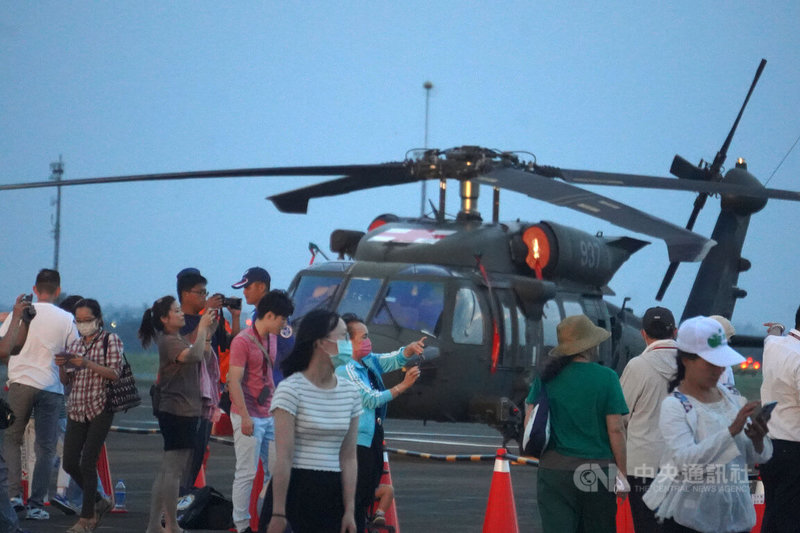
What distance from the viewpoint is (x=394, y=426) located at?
24969 mm

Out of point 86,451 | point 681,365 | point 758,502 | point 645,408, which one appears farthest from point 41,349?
point 681,365

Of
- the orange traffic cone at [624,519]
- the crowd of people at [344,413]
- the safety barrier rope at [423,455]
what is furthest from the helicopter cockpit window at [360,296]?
the orange traffic cone at [624,519]

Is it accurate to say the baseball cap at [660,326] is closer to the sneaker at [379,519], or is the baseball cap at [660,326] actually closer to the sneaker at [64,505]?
the sneaker at [379,519]

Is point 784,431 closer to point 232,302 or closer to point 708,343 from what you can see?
point 708,343

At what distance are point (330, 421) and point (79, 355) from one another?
4324 mm

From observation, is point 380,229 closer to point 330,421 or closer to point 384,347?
point 384,347

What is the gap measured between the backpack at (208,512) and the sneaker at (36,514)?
7.54 ft

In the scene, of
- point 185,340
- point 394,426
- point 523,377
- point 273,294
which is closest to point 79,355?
point 185,340

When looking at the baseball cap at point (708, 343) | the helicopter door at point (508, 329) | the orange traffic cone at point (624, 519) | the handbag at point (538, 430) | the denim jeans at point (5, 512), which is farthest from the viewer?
the helicopter door at point (508, 329)

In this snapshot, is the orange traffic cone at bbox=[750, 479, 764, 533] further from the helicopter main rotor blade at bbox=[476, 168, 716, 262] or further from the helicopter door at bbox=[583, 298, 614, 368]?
the helicopter door at bbox=[583, 298, 614, 368]

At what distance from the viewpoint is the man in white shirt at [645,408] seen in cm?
699

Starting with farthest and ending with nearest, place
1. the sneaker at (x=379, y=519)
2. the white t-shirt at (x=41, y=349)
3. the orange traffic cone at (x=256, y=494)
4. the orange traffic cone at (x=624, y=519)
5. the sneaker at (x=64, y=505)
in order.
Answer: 1. the sneaker at (x=64, y=505)
2. the white t-shirt at (x=41, y=349)
3. the sneaker at (x=379, y=519)
4. the orange traffic cone at (x=624, y=519)
5. the orange traffic cone at (x=256, y=494)

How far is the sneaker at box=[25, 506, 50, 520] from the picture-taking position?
10438 millimetres

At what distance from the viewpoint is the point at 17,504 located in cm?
1063
